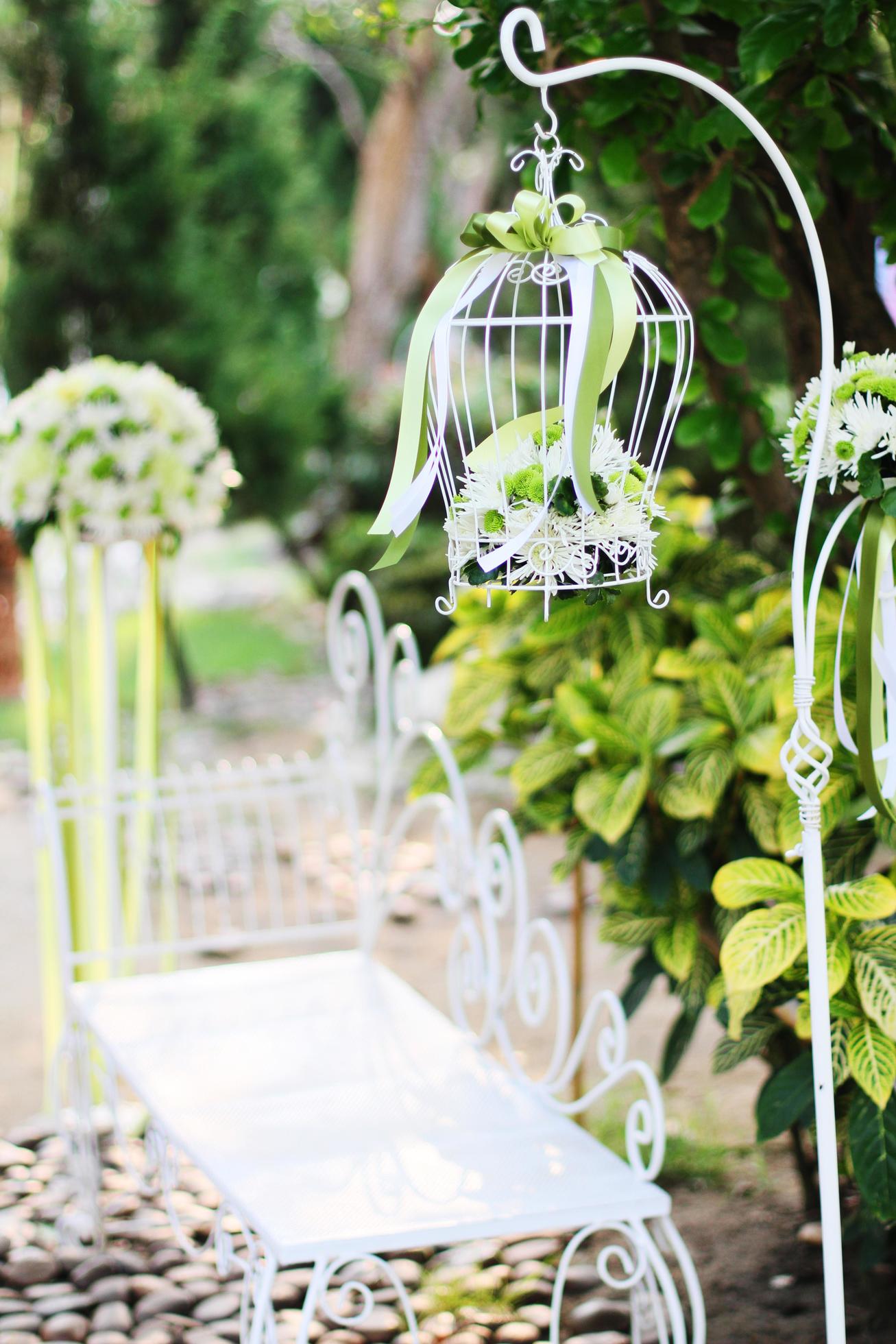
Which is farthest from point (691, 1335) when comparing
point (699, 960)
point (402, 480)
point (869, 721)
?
point (402, 480)

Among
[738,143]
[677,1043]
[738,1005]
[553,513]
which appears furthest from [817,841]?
[738,143]

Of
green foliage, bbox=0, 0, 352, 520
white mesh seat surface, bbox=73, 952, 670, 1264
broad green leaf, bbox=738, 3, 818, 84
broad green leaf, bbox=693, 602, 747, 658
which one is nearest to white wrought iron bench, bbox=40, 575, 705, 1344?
white mesh seat surface, bbox=73, 952, 670, 1264

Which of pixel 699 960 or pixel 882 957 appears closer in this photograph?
pixel 882 957

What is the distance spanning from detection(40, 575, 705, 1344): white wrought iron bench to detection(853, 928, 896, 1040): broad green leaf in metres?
0.32

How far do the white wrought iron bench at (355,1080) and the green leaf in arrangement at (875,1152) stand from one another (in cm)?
27

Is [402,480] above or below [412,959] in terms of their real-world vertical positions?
above

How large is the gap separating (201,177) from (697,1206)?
21.1ft

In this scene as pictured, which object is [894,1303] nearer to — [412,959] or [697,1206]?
[697,1206]

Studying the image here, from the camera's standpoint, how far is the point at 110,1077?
267 centimetres

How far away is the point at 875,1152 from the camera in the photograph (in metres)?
1.91

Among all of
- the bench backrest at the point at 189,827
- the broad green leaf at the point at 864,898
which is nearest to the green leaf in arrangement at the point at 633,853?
the broad green leaf at the point at 864,898

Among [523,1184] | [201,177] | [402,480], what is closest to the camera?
[402,480]

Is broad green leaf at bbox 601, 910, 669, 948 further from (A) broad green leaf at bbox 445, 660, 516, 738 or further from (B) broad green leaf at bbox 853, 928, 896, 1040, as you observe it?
(A) broad green leaf at bbox 445, 660, 516, 738

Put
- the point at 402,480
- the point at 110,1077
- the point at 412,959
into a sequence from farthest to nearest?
the point at 412,959
the point at 110,1077
the point at 402,480
